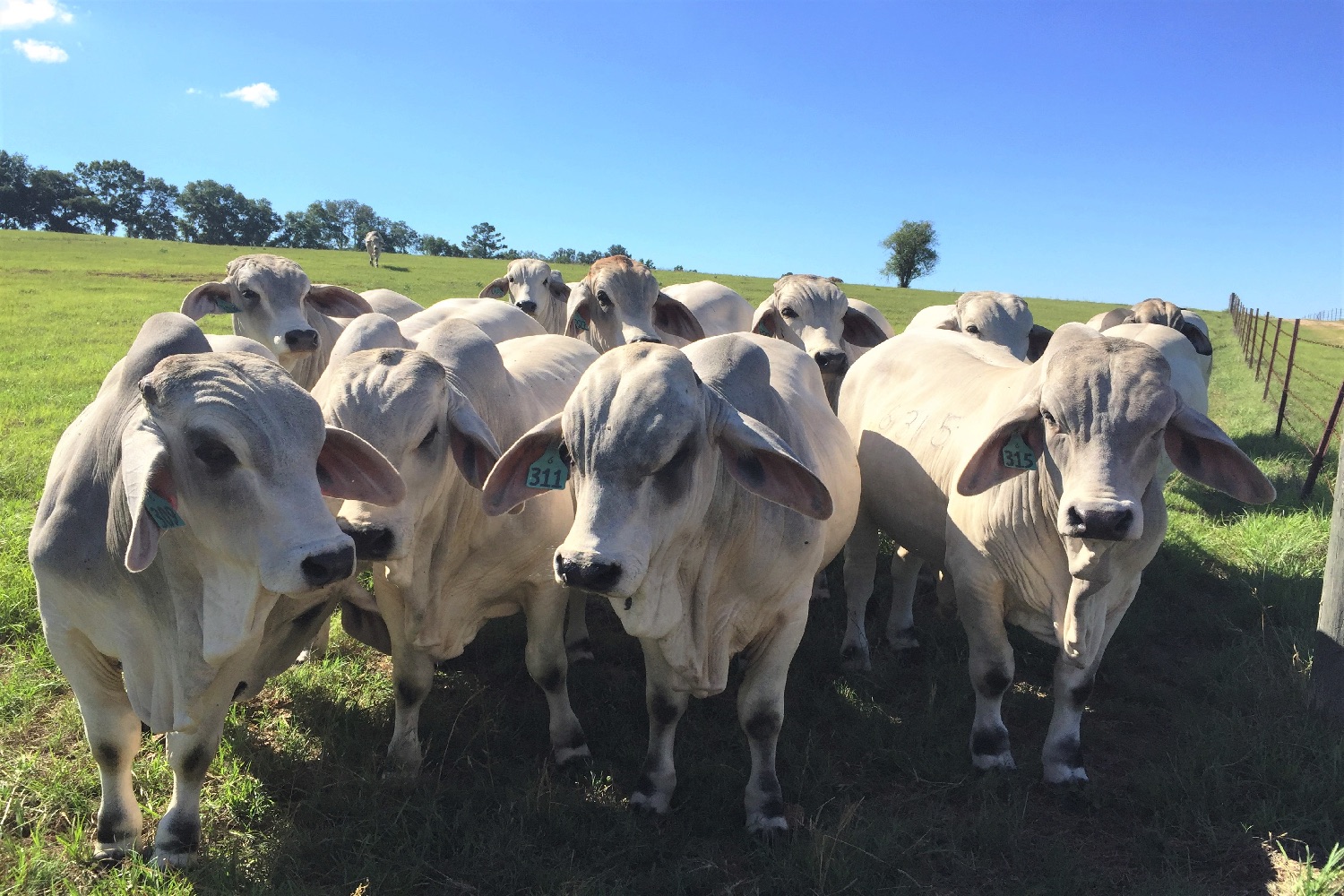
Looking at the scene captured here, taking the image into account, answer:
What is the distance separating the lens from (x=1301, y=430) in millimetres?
11469

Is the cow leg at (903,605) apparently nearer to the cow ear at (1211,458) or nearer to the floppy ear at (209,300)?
the cow ear at (1211,458)

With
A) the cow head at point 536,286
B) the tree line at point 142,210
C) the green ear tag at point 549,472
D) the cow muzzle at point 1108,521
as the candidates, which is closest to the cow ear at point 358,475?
the green ear tag at point 549,472

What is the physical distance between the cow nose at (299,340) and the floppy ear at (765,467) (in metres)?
4.05

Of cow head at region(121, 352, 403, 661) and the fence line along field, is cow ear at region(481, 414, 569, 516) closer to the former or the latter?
cow head at region(121, 352, 403, 661)

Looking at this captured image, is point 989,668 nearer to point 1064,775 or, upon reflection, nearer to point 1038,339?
point 1064,775

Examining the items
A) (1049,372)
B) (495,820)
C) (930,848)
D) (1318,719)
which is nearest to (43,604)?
(495,820)

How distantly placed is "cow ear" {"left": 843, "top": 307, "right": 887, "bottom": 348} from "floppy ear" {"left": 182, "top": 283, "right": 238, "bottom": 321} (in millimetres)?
4812

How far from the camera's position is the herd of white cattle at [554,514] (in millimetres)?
2707

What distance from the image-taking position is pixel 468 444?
3541 millimetres

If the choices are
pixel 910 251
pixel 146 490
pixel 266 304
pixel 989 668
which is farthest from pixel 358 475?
pixel 910 251

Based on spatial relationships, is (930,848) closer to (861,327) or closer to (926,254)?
(861,327)

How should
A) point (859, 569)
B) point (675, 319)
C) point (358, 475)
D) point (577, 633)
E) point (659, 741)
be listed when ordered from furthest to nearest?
point (675, 319) → point (859, 569) → point (577, 633) → point (659, 741) → point (358, 475)

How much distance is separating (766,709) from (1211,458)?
2089 mm

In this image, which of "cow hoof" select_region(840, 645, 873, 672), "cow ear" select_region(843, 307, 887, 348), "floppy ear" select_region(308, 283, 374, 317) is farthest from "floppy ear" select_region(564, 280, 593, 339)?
"cow hoof" select_region(840, 645, 873, 672)
